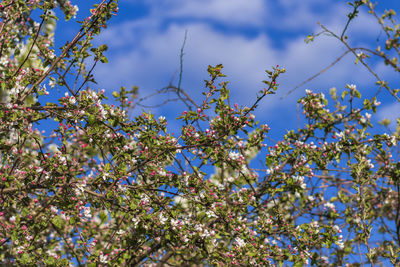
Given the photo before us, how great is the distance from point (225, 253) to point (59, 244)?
9.56ft

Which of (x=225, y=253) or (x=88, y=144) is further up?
(x=88, y=144)

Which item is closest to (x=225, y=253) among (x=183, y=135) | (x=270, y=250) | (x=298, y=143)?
(x=270, y=250)

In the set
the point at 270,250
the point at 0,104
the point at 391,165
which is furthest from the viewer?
the point at 391,165

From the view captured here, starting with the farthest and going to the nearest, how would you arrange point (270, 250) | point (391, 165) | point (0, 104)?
point (391, 165)
point (270, 250)
point (0, 104)

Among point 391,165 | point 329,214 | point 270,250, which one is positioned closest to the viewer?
point 270,250

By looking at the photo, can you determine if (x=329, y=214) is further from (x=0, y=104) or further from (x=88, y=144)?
(x=0, y=104)

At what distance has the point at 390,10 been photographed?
5.93 meters

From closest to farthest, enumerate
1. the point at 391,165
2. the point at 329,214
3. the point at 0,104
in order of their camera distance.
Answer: the point at 0,104 → the point at 391,165 → the point at 329,214

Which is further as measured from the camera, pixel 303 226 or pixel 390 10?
pixel 390 10

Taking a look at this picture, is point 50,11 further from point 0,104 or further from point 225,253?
point 225,253

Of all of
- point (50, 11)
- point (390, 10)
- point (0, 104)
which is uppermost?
point (390, 10)

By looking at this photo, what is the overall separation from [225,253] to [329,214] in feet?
6.95

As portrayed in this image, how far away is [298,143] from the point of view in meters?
5.75

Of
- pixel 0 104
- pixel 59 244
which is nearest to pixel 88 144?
pixel 0 104
